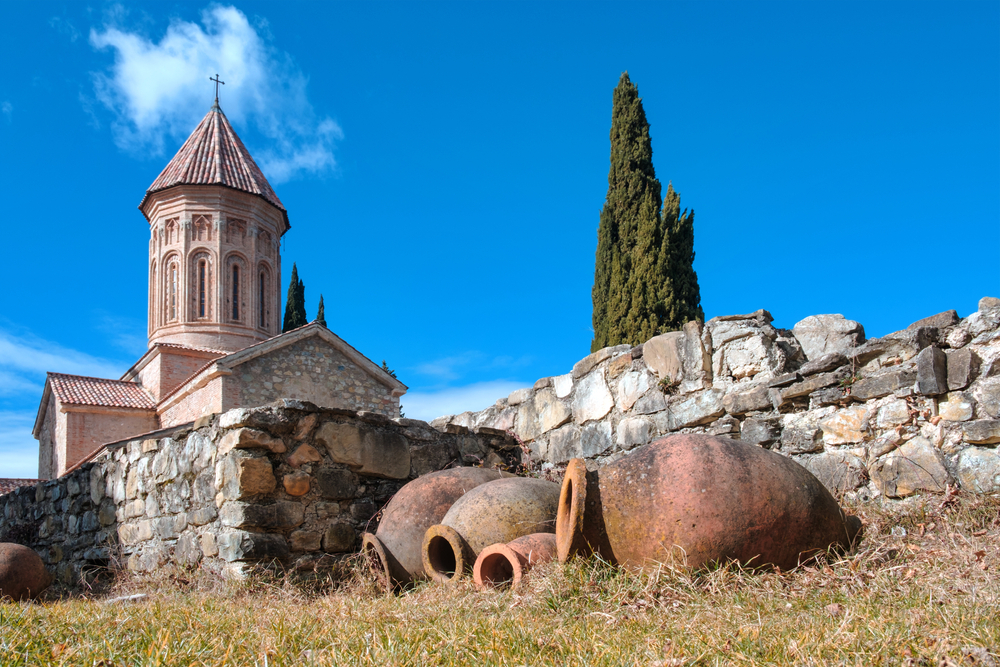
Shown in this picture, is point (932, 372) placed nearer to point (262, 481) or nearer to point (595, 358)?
point (595, 358)

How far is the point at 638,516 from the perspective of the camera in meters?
3.18

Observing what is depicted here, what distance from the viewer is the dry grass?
2.06 m

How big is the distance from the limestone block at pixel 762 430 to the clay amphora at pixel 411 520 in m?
1.75

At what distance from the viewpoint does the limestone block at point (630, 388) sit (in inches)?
210

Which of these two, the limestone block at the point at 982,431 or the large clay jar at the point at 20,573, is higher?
the limestone block at the point at 982,431

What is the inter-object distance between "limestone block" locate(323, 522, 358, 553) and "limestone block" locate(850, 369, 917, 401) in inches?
134

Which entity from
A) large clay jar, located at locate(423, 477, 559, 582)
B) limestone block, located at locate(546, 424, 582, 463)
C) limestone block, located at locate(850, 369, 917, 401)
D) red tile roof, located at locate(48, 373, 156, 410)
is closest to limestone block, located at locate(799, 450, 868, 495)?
limestone block, located at locate(850, 369, 917, 401)

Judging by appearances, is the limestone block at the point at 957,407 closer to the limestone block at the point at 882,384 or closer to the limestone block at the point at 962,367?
the limestone block at the point at 962,367

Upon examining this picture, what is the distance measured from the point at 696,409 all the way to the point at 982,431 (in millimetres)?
1724

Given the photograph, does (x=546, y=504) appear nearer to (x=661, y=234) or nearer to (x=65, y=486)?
(x=65, y=486)

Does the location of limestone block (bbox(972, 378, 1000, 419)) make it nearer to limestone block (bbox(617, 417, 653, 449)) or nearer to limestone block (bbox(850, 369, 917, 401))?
limestone block (bbox(850, 369, 917, 401))

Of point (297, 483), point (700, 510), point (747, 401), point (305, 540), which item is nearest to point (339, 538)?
point (305, 540)

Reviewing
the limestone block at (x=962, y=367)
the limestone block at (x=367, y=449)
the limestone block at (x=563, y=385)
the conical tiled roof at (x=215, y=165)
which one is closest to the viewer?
the limestone block at (x=962, y=367)

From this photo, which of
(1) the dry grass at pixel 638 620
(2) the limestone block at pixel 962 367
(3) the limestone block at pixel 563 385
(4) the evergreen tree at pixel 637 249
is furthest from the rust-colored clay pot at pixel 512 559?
(4) the evergreen tree at pixel 637 249
